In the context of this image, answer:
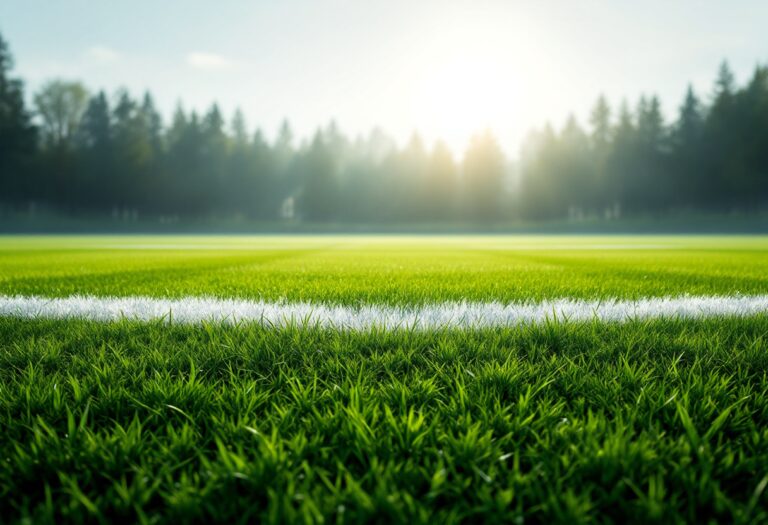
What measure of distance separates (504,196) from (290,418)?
61.9m

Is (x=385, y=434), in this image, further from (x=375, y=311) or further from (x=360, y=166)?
(x=360, y=166)

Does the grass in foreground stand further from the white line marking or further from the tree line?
the tree line

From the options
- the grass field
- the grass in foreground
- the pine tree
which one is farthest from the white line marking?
the pine tree

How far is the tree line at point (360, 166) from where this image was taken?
154 feet

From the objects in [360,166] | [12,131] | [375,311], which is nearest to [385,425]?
[375,311]

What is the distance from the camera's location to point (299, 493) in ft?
3.15

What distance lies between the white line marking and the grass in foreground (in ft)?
2.03

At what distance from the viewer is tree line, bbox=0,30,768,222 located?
154ft

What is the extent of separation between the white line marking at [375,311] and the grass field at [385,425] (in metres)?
0.29

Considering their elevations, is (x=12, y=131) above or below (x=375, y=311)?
above

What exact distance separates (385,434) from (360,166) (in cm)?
5895

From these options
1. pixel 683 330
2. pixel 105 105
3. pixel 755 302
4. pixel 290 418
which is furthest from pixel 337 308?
pixel 105 105

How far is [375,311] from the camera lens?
3.00 m

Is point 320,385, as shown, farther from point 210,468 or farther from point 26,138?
point 26,138
